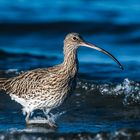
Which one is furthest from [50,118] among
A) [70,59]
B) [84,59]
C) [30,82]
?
[84,59]

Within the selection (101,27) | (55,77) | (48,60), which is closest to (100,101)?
(55,77)

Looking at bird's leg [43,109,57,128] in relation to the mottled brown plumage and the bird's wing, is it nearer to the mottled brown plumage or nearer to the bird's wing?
the mottled brown plumage

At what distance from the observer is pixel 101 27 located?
28.7 meters

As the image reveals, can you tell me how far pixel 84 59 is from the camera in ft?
75.8

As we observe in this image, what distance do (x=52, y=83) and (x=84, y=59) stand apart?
813 cm

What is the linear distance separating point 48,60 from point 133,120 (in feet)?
24.7

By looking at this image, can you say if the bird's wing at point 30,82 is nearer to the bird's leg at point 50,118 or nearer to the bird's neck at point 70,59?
the bird's neck at point 70,59

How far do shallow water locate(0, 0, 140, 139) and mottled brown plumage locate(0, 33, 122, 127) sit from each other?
507mm

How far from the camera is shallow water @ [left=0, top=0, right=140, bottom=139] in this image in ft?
50.4

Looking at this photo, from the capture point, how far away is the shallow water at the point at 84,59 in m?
15.4

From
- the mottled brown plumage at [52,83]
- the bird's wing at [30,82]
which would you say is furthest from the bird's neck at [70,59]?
the bird's wing at [30,82]

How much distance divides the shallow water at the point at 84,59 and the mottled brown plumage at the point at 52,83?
1.66 ft

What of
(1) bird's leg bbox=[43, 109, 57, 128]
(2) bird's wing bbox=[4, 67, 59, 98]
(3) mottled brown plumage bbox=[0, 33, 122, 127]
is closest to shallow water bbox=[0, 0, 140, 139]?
(1) bird's leg bbox=[43, 109, 57, 128]

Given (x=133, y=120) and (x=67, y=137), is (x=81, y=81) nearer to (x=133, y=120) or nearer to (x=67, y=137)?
(x=133, y=120)
